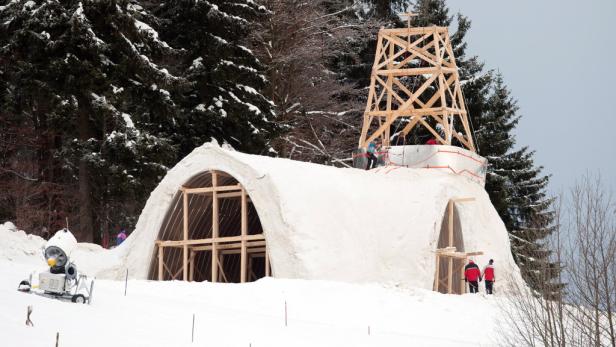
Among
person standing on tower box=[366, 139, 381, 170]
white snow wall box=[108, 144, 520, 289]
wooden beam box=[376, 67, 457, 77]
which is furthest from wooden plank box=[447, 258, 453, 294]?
wooden beam box=[376, 67, 457, 77]

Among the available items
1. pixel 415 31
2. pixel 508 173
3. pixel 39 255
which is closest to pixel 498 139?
pixel 508 173

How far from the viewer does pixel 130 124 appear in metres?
36.7

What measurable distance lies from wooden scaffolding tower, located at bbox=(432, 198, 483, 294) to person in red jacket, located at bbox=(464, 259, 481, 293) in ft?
1.87

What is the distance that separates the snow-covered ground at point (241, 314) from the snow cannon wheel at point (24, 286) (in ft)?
0.63

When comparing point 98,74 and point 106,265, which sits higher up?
point 98,74

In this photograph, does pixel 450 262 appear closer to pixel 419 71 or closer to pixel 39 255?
pixel 419 71

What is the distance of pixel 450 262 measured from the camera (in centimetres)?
3416

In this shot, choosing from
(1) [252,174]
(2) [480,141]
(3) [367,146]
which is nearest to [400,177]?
(3) [367,146]

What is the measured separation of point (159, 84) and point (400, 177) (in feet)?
29.2

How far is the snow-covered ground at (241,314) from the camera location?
20.7m

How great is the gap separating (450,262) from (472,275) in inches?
41.8

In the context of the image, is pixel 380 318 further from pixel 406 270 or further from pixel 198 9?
pixel 198 9

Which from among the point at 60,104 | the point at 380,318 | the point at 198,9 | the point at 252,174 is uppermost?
the point at 198,9

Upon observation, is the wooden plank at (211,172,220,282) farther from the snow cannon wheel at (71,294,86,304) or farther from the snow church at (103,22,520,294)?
the snow cannon wheel at (71,294,86,304)
